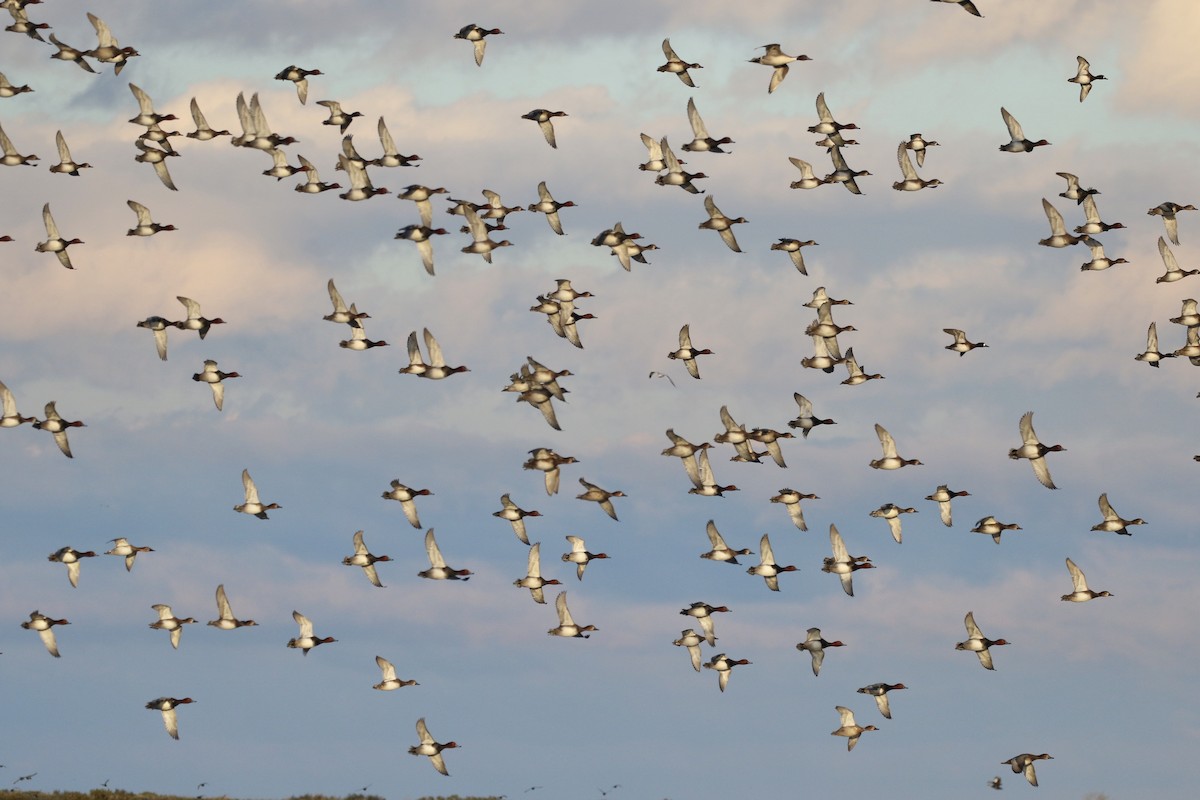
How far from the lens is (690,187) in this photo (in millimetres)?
91750

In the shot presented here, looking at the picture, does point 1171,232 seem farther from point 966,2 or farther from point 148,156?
point 148,156

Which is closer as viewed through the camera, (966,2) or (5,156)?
(966,2)

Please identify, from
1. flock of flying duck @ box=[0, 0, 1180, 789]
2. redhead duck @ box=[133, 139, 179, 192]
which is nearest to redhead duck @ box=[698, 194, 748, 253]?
flock of flying duck @ box=[0, 0, 1180, 789]

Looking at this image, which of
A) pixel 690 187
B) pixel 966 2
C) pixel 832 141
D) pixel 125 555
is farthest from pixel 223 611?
pixel 966 2

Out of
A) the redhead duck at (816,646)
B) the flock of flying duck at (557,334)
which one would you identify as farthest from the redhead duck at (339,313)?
the redhead duck at (816,646)

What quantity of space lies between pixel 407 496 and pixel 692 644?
1503 cm

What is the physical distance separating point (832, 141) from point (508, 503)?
73.4 feet

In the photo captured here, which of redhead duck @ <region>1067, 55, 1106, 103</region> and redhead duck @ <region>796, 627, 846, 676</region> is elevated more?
redhead duck @ <region>1067, 55, 1106, 103</region>

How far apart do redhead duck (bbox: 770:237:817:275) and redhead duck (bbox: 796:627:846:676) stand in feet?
56.5

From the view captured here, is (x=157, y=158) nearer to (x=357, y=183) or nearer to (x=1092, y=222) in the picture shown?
(x=357, y=183)

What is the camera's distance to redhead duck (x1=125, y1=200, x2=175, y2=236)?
94375mm

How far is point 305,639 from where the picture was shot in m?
91.9

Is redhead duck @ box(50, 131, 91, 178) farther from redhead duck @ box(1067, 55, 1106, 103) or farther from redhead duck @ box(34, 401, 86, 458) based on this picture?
redhead duck @ box(1067, 55, 1106, 103)

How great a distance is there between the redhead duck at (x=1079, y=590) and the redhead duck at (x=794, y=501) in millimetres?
→ 12301
